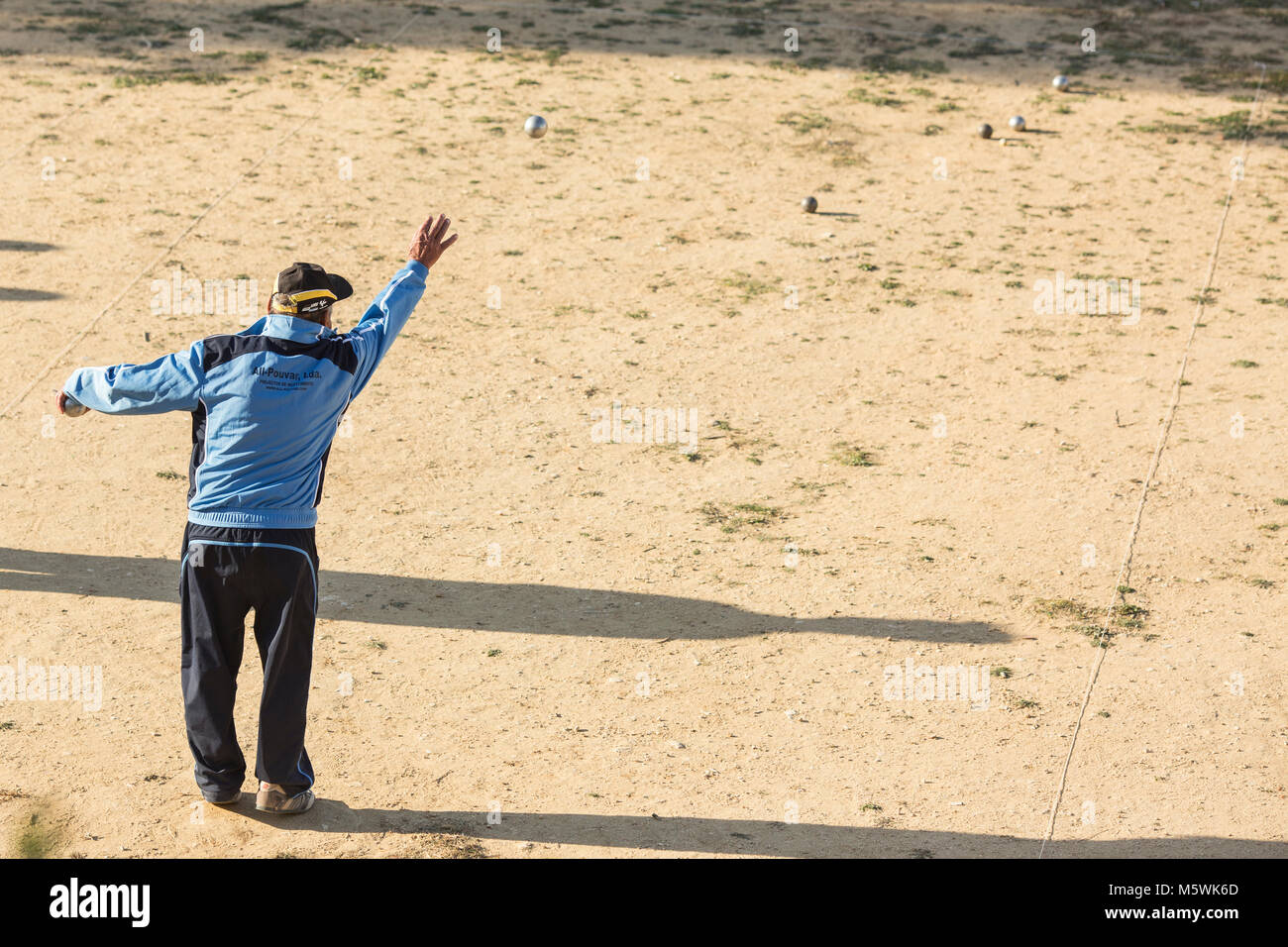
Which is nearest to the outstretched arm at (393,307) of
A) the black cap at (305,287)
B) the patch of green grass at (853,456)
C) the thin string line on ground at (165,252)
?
the black cap at (305,287)

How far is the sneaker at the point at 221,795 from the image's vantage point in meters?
5.50

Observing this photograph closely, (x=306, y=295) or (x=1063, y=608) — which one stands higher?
(x=306, y=295)

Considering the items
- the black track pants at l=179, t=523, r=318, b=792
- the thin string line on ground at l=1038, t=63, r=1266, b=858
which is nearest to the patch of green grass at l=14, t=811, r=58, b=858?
the black track pants at l=179, t=523, r=318, b=792

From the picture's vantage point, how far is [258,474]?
5.15 m

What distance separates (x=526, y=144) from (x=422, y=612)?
8.08 m

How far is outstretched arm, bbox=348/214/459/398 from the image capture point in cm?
539

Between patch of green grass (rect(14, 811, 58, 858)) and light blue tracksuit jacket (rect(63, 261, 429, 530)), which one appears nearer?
patch of green grass (rect(14, 811, 58, 858))

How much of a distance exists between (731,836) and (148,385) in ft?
9.35

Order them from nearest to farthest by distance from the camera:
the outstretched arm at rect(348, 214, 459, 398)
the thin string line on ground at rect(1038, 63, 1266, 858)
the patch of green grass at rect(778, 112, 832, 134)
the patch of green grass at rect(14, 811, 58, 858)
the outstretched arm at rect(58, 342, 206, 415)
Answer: the patch of green grass at rect(14, 811, 58, 858), the outstretched arm at rect(58, 342, 206, 415), the outstretched arm at rect(348, 214, 459, 398), the thin string line on ground at rect(1038, 63, 1266, 858), the patch of green grass at rect(778, 112, 832, 134)

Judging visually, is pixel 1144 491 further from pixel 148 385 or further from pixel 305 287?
pixel 148 385

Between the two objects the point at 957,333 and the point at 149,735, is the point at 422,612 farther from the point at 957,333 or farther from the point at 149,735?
the point at 957,333

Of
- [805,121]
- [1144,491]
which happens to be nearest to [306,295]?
[1144,491]

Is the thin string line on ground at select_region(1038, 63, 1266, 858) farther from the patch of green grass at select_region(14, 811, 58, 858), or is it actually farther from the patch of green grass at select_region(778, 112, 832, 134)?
the patch of green grass at select_region(14, 811, 58, 858)

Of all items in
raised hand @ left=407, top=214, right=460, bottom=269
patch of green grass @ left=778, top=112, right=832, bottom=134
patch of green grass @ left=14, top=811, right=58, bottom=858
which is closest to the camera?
patch of green grass @ left=14, top=811, right=58, bottom=858
